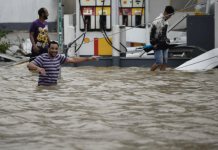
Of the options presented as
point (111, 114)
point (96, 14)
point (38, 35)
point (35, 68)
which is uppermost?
point (96, 14)

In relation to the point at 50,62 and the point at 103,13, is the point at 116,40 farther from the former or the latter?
the point at 50,62

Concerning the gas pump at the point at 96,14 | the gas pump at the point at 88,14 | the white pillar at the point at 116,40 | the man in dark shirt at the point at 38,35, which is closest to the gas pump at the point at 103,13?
the gas pump at the point at 96,14

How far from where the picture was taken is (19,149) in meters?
5.25

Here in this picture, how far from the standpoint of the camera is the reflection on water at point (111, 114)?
18.3 feet

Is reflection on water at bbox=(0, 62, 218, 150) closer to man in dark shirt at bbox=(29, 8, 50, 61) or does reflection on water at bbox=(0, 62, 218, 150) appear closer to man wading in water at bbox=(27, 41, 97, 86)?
man wading in water at bbox=(27, 41, 97, 86)

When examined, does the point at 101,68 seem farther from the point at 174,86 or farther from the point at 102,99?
the point at 102,99

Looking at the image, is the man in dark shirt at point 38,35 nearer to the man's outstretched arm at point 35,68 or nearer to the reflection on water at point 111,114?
the reflection on water at point 111,114

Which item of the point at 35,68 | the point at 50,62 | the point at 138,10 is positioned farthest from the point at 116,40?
the point at 35,68

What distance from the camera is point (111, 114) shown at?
7.40 meters

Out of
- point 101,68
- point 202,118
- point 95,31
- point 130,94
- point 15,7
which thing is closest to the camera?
point 202,118

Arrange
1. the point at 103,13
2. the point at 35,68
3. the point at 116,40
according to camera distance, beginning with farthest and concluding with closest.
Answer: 1. the point at 103,13
2. the point at 116,40
3. the point at 35,68

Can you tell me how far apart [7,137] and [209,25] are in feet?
38.2

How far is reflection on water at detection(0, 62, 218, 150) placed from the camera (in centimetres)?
559

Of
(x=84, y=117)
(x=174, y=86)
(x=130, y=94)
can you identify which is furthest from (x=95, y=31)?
(x=84, y=117)
